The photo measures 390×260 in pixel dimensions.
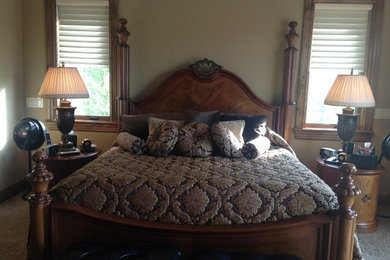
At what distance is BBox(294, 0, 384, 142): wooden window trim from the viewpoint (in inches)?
143

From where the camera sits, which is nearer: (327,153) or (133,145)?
(133,145)

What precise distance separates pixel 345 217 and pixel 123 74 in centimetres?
279

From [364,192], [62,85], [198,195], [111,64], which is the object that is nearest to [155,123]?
[62,85]

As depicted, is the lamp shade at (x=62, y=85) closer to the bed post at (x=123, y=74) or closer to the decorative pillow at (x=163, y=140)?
the bed post at (x=123, y=74)

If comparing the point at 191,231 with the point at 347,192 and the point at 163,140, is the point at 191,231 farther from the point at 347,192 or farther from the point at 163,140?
the point at 163,140

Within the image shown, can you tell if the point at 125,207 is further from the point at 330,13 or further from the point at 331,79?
the point at 330,13

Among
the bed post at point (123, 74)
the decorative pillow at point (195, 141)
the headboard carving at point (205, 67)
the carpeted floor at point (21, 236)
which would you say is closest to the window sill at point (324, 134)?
the carpeted floor at point (21, 236)

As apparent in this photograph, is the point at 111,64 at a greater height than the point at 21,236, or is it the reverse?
the point at 111,64

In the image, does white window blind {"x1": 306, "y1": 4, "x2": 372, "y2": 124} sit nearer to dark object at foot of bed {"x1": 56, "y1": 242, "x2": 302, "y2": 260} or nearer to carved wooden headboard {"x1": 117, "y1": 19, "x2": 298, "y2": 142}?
carved wooden headboard {"x1": 117, "y1": 19, "x2": 298, "y2": 142}

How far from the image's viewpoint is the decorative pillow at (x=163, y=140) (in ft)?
9.62

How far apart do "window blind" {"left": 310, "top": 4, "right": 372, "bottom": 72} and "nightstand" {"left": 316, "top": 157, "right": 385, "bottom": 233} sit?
1.27 metres

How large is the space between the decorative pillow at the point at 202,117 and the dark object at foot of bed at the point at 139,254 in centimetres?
166

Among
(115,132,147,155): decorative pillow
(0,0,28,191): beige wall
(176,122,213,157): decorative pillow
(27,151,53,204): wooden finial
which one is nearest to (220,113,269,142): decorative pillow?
(176,122,213,157): decorative pillow

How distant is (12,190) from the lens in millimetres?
3846
